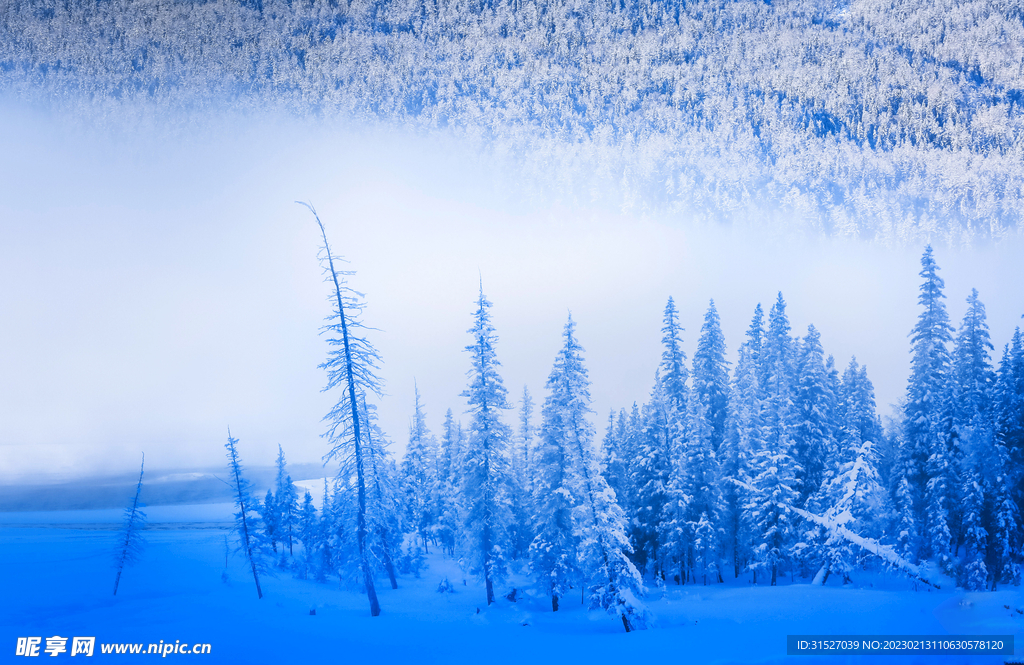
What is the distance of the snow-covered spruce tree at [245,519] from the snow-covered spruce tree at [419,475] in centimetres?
976

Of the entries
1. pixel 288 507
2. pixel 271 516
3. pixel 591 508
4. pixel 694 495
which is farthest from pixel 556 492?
pixel 288 507

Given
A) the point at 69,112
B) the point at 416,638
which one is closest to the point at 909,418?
the point at 416,638

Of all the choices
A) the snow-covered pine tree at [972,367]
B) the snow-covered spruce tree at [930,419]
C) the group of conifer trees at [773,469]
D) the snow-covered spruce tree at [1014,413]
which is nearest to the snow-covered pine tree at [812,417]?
the group of conifer trees at [773,469]

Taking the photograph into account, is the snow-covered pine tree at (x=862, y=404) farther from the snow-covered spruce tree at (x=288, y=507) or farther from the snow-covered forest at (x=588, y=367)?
the snow-covered spruce tree at (x=288, y=507)

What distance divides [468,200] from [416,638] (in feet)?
140

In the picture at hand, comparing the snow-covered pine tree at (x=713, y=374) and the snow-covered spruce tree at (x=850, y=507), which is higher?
the snow-covered pine tree at (x=713, y=374)

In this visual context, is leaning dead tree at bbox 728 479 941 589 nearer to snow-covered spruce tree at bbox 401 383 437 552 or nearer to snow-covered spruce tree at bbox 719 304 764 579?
snow-covered spruce tree at bbox 719 304 764 579

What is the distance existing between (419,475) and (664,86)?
190ft

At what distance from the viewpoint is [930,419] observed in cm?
1892

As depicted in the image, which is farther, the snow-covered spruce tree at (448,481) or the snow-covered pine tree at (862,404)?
the snow-covered spruce tree at (448,481)

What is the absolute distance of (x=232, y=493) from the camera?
60.5 ft

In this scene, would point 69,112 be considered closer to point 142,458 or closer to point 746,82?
point 142,458

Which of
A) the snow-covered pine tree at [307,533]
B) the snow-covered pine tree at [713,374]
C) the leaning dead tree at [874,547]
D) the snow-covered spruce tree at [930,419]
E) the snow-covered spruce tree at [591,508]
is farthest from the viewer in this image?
the snow-covered pine tree at [713,374]

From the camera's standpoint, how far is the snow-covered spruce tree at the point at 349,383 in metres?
15.1
